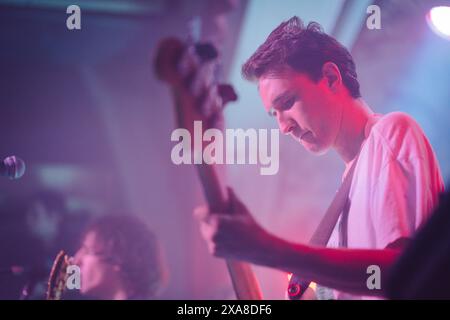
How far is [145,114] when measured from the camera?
180 cm

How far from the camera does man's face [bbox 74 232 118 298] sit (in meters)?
1.69

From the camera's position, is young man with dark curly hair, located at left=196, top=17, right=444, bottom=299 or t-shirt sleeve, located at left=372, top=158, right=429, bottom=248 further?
t-shirt sleeve, located at left=372, top=158, right=429, bottom=248

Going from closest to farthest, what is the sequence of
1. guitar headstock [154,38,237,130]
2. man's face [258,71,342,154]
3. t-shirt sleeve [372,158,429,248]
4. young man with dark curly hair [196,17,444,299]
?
guitar headstock [154,38,237,130], young man with dark curly hair [196,17,444,299], t-shirt sleeve [372,158,429,248], man's face [258,71,342,154]

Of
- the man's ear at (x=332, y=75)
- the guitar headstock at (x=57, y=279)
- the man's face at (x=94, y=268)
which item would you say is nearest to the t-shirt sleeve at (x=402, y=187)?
the man's ear at (x=332, y=75)

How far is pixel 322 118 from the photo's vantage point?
1639 mm

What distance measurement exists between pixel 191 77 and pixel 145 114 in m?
0.65

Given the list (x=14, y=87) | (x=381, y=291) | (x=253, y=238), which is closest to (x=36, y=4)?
(x=14, y=87)

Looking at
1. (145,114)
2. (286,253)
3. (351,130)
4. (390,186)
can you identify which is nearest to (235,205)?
(286,253)

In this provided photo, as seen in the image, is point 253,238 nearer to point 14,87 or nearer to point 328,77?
point 328,77

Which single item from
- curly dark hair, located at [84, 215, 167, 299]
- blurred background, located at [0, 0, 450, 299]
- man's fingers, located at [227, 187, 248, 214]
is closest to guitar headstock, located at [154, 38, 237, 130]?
man's fingers, located at [227, 187, 248, 214]

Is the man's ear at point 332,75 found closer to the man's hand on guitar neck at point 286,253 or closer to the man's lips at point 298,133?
the man's lips at point 298,133

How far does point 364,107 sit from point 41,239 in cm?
121

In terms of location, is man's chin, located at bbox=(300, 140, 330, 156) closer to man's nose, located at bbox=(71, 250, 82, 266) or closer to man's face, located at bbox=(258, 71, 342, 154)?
man's face, located at bbox=(258, 71, 342, 154)

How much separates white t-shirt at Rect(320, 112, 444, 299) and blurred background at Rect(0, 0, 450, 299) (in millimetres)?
144
